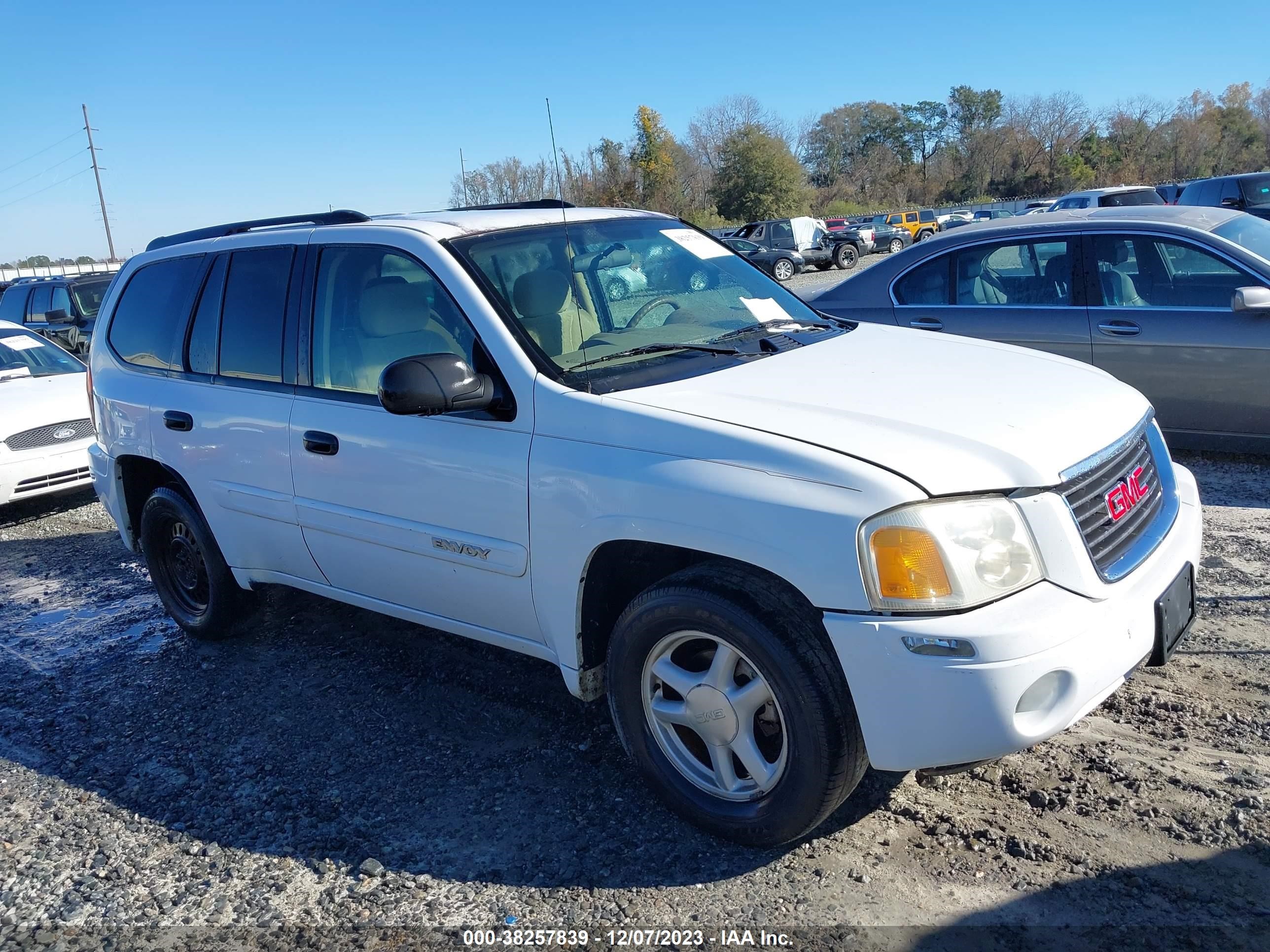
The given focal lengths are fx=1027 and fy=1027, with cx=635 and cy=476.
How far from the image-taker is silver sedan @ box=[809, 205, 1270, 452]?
595 centimetres

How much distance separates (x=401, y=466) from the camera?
3.58 metres

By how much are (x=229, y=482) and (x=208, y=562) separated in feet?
2.01

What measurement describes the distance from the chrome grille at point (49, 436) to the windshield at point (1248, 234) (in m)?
8.21

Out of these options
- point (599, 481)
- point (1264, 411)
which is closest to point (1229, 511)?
point (1264, 411)

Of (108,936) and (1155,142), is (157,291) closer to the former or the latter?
(108,936)

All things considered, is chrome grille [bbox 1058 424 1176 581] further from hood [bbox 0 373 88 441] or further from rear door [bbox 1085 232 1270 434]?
hood [bbox 0 373 88 441]

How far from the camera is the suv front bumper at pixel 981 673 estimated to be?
2.48m

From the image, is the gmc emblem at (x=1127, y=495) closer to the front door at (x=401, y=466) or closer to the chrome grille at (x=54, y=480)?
the front door at (x=401, y=466)

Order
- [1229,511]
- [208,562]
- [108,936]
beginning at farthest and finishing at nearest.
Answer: [1229,511] → [208,562] → [108,936]

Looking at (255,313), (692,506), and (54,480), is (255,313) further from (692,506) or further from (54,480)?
(54,480)

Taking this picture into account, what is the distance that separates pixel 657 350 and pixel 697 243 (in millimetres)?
1068

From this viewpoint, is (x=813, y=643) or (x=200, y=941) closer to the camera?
(x=813, y=643)

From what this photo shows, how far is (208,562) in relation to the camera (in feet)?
15.7

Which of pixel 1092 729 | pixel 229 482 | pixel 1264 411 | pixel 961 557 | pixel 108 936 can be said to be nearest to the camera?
pixel 961 557
